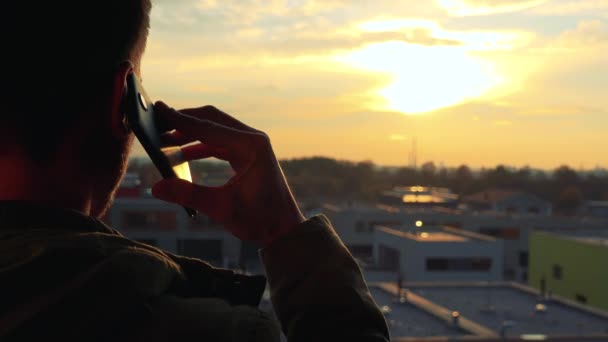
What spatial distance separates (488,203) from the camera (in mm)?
25938

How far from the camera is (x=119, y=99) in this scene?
23.0 inches

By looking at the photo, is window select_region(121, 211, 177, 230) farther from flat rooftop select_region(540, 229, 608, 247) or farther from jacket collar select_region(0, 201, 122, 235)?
jacket collar select_region(0, 201, 122, 235)

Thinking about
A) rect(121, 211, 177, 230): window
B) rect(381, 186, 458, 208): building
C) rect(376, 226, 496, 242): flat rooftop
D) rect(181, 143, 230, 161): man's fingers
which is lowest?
rect(376, 226, 496, 242): flat rooftop

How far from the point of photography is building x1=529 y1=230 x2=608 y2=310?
1599cm

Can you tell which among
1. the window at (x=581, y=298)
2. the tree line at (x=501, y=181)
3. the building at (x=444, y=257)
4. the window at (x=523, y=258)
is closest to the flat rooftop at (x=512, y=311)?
the building at (x=444, y=257)

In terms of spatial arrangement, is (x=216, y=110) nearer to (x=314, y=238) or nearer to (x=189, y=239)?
(x=314, y=238)

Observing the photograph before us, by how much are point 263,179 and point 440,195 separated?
74.7 ft

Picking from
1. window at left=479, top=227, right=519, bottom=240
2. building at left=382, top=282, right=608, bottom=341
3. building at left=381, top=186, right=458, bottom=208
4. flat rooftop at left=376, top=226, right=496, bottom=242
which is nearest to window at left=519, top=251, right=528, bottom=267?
window at left=479, top=227, right=519, bottom=240

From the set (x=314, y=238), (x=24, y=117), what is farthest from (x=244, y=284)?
(x=24, y=117)

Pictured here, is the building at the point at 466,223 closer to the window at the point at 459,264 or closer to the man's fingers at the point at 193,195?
the window at the point at 459,264

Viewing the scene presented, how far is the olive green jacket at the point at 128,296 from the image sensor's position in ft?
1.51

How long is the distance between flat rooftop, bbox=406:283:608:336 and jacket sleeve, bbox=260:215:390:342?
10.3 m

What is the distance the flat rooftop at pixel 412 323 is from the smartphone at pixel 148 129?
9115 millimetres

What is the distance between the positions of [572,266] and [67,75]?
17.9 metres
